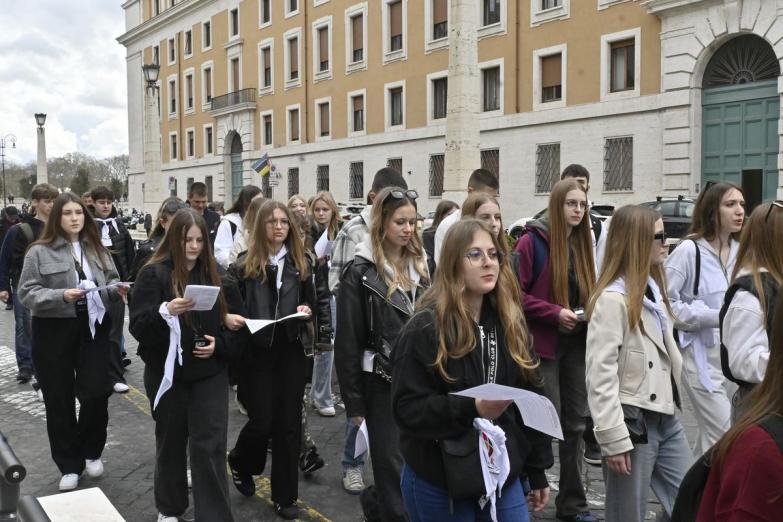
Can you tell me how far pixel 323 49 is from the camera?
132 feet

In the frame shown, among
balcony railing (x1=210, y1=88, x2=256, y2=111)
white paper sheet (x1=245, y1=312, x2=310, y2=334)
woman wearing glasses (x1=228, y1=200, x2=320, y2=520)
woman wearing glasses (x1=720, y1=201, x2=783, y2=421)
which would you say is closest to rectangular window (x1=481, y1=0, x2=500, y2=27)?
balcony railing (x1=210, y1=88, x2=256, y2=111)

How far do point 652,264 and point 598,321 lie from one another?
0.49 metres

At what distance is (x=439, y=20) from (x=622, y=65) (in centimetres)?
955

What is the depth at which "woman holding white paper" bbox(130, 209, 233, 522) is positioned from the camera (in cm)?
438

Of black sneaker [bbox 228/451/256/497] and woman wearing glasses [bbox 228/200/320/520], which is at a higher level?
woman wearing glasses [bbox 228/200/320/520]

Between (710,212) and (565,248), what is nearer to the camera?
(710,212)

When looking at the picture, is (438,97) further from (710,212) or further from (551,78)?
(710,212)

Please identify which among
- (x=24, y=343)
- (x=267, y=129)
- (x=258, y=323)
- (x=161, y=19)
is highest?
(x=161, y=19)

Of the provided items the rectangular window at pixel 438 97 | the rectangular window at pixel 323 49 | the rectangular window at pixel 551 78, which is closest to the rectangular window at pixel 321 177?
the rectangular window at pixel 323 49

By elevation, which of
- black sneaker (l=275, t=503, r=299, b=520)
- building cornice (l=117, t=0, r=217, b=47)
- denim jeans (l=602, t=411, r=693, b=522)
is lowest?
black sneaker (l=275, t=503, r=299, b=520)

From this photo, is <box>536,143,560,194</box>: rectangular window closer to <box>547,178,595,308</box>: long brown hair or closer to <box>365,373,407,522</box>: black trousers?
<box>547,178,595,308</box>: long brown hair

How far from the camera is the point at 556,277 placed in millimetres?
4816

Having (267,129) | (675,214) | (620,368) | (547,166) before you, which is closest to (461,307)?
(620,368)

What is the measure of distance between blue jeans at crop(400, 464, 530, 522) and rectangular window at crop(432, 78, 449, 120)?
101 ft
